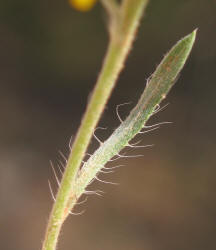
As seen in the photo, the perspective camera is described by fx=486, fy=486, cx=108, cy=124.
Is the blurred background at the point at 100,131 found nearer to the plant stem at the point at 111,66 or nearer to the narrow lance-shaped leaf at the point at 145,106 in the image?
the narrow lance-shaped leaf at the point at 145,106

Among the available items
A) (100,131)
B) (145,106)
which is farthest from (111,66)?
(100,131)

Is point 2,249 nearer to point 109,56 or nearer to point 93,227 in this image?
point 93,227

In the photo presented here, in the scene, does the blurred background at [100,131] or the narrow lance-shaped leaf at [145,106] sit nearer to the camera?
the narrow lance-shaped leaf at [145,106]

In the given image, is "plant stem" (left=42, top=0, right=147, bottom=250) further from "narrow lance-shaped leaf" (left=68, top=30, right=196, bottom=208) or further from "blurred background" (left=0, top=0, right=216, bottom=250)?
"blurred background" (left=0, top=0, right=216, bottom=250)

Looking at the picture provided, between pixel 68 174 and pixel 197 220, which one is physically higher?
pixel 197 220

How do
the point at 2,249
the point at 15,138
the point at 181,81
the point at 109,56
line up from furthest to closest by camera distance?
the point at 15,138 → the point at 181,81 → the point at 2,249 → the point at 109,56

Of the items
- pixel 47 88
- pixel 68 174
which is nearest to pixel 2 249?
pixel 47 88

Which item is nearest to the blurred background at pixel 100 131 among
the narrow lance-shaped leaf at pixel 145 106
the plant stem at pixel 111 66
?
the narrow lance-shaped leaf at pixel 145 106

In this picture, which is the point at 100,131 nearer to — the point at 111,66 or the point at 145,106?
the point at 145,106
